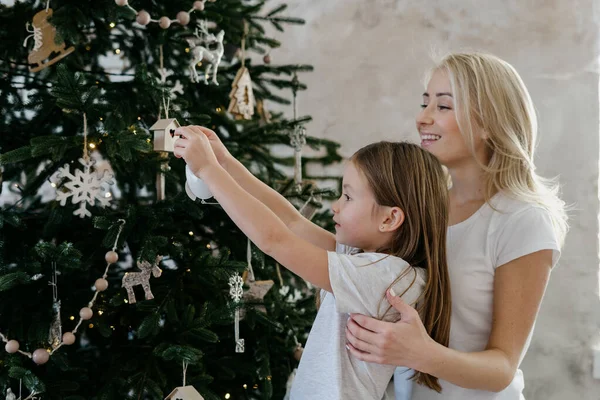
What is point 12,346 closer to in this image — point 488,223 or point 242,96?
point 242,96

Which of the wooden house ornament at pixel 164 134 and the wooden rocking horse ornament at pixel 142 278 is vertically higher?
the wooden house ornament at pixel 164 134

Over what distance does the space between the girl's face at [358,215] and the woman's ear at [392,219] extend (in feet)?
0.04

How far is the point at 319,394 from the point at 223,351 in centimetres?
76

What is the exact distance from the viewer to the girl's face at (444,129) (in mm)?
1471

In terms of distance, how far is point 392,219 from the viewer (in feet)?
4.18

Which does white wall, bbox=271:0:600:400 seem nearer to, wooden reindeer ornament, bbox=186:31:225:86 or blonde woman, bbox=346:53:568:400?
wooden reindeer ornament, bbox=186:31:225:86

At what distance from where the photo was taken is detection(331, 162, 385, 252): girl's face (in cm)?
128

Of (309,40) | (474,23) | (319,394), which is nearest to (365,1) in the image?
(309,40)

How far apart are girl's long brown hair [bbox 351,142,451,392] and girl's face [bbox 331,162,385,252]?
15 millimetres

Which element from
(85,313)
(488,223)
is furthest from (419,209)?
(85,313)

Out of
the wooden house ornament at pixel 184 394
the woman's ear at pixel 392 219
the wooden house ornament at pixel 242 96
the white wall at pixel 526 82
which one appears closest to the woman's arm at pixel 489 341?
the woman's ear at pixel 392 219

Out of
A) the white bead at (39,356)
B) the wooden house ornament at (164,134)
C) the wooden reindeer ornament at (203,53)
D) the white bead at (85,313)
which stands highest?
the wooden reindeer ornament at (203,53)

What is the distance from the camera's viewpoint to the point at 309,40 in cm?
286

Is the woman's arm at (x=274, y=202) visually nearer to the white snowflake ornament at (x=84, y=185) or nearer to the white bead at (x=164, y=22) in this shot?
the white snowflake ornament at (x=84, y=185)
